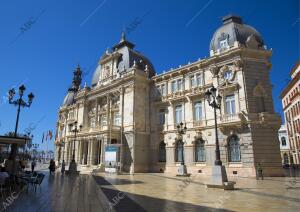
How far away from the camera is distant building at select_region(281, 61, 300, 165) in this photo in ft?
151

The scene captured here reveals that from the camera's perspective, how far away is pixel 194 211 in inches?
298

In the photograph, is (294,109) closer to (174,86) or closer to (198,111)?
(198,111)

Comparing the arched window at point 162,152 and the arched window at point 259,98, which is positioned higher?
the arched window at point 259,98

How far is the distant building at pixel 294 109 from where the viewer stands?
4616 centimetres

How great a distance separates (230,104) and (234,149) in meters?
5.18

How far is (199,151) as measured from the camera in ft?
92.6

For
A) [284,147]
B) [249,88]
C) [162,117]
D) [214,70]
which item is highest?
[214,70]

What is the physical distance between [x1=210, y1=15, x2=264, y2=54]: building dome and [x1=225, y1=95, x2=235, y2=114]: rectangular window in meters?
6.37

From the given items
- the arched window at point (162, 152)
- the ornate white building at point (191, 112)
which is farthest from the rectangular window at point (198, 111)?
the arched window at point (162, 152)

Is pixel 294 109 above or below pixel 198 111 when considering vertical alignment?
above

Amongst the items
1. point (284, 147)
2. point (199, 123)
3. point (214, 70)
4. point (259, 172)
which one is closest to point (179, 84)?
point (214, 70)

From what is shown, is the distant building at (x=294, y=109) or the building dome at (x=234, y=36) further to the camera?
the distant building at (x=294, y=109)

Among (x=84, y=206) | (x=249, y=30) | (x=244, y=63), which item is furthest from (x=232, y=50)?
(x=84, y=206)

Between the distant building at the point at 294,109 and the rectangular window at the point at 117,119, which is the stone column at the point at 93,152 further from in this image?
the distant building at the point at 294,109
